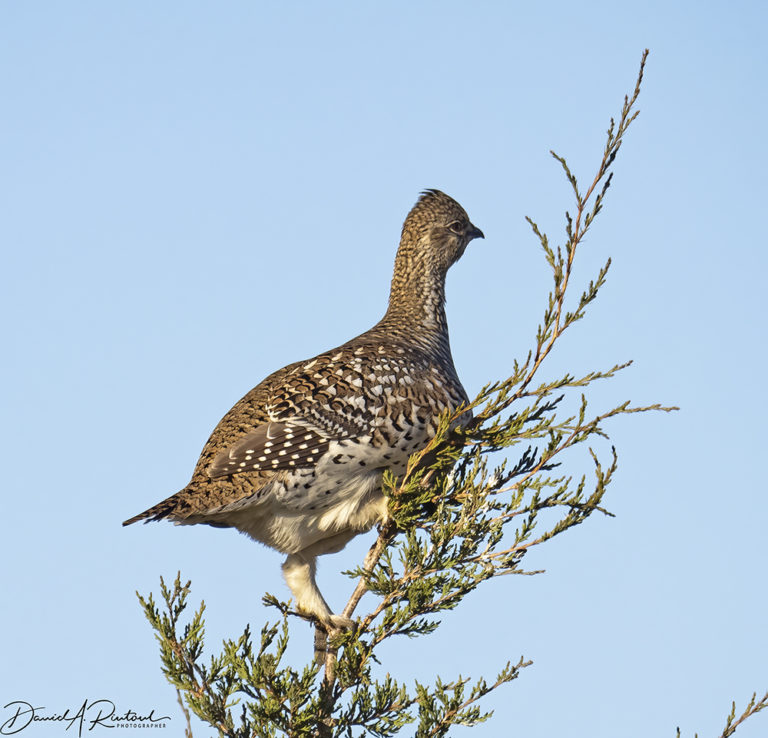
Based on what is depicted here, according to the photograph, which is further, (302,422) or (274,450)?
(302,422)

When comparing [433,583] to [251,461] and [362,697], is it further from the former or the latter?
[251,461]

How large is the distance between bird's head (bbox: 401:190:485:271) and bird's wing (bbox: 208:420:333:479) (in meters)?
2.92

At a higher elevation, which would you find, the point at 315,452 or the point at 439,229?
the point at 439,229

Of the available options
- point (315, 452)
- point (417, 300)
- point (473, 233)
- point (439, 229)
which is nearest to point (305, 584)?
point (315, 452)

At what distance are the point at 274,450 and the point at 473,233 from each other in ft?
12.3

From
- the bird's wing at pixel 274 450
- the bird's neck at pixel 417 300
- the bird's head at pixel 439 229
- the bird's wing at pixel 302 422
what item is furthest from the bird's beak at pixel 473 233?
the bird's wing at pixel 274 450

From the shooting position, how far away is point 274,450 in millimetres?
6562

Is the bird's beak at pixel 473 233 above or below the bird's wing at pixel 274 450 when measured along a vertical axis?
above

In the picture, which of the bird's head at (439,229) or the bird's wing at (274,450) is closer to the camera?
the bird's wing at (274,450)

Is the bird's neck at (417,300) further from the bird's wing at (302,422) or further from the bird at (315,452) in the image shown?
the bird's wing at (302,422)

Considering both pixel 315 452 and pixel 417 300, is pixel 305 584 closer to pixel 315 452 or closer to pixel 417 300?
pixel 315 452

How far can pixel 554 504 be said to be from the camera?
20.9 feet

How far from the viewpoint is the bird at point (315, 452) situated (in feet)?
21.4

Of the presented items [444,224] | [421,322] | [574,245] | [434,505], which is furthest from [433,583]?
[444,224]
